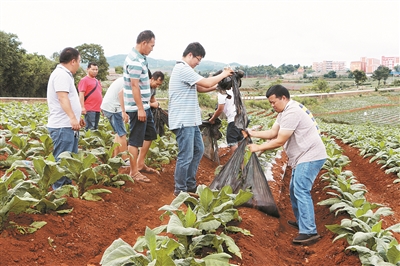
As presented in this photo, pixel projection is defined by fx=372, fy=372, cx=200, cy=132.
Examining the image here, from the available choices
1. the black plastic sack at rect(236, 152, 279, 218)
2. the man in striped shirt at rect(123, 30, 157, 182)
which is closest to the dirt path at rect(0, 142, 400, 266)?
the black plastic sack at rect(236, 152, 279, 218)

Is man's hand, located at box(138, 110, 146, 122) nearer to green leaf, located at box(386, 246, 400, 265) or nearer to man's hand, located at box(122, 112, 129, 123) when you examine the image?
man's hand, located at box(122, 112, 129, 123)

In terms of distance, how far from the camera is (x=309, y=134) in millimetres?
4172

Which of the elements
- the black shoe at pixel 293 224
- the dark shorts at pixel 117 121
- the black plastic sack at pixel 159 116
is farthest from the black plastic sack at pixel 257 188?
the black plastic sack at pixel 159 116

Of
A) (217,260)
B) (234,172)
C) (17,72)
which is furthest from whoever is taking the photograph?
(17,72)

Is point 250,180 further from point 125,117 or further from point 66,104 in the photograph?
point 66,104

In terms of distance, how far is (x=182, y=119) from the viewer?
480cm

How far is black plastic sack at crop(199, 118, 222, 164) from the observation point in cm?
744

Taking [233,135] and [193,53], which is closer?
[193,53]

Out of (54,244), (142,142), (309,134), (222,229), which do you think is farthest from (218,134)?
(54,244)

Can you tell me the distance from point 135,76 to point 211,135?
2.89m

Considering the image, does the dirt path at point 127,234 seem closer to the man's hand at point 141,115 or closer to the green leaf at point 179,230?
the green leaf at point 179,230

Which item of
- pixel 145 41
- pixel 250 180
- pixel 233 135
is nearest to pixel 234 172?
pixel 250 180

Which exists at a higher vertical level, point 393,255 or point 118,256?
point 118,256

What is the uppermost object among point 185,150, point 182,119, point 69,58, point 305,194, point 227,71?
point 69,58
